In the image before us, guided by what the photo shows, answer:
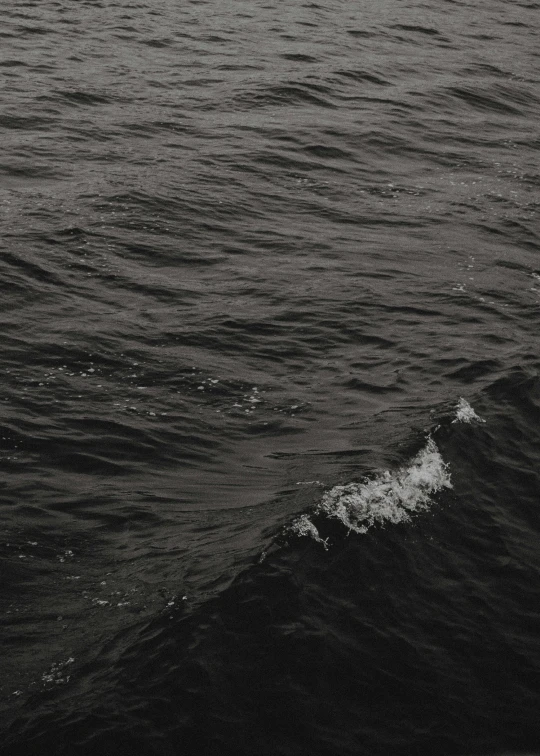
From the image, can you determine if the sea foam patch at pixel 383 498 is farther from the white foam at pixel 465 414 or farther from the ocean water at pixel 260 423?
the white foam at pixel 465 414

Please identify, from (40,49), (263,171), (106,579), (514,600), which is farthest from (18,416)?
(40,49)

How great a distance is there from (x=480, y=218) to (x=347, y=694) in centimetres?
1469

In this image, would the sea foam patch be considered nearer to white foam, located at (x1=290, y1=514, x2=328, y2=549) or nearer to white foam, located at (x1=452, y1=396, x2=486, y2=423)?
white foam, located at (x1=290, y1=514, x2=328, y2=549)

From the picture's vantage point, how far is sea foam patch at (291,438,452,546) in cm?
1046

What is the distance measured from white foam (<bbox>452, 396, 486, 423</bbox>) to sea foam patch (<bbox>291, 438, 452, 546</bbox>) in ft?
4.06

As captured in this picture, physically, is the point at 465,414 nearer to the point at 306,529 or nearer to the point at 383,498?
the point at 383,498

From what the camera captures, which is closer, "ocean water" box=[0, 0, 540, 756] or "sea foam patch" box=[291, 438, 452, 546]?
"ocean water" box=[0, 0, 540, 756]

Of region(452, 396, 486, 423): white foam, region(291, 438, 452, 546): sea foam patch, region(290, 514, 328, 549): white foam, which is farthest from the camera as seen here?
region(452, 396, 486, 423): white foam

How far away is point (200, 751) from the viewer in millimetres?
7750

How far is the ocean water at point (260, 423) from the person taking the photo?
849cm

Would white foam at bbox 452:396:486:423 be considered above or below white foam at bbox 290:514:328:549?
above

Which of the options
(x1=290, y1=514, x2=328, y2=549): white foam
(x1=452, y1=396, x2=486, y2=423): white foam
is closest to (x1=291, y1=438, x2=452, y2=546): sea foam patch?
(x1=290, y1=514, x2=328, y2=549): white foam

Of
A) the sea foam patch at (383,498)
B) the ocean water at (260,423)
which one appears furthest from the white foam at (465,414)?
the sea foam patch at (383,498)

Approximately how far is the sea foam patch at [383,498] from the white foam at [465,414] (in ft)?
4.06
